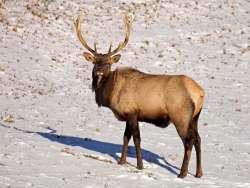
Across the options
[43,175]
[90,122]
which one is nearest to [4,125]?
[90,122]

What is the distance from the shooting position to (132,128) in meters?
11.5

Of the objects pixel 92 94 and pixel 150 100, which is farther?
pixel 92 94

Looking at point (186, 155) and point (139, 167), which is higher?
point (186, 155)

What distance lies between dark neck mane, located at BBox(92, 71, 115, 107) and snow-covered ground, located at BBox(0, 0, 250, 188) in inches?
46.1

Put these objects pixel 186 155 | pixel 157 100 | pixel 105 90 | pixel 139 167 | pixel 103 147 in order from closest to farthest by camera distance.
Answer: pixel 186 155, pixel 139 167, pixel 157 100, pixel 105 90, pixel 103 147

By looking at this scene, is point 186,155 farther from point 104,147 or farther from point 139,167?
point 104,147

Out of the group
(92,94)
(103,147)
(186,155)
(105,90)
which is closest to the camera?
(186,155)

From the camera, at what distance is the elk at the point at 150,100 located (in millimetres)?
11188

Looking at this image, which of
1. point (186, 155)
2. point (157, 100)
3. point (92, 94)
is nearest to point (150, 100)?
point (157, 100)

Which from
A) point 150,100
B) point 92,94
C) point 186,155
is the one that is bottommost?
point 92,94

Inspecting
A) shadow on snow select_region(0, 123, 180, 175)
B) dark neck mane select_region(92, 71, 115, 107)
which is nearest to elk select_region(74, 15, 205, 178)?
dark neck mane select_region(92, 71, 115, 107)

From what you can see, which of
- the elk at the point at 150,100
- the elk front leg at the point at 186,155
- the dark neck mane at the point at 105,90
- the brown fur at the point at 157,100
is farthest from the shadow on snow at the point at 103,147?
the dark neck mane at the point at 105,90

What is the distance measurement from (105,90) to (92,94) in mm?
8699

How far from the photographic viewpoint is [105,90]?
475 inches
